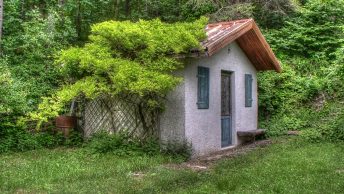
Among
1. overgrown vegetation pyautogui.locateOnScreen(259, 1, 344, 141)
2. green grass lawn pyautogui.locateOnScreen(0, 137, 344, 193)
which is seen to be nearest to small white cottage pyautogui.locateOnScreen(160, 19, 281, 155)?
green grass lawn pyautogui.locateOnScreen(0, 137, 344, 193)

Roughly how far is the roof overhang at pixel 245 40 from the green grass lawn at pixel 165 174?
9.43ft

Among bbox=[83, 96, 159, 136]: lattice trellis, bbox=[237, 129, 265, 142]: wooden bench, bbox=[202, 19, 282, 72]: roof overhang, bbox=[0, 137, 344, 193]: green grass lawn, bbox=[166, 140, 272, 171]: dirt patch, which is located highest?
bbox=[202, 19, 282, 72]: roof overhang

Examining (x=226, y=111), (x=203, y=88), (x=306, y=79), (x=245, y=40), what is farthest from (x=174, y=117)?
(x=306, y=79)

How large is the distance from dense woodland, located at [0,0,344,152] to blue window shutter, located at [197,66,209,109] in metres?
3.43

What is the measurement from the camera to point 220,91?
36.8 ft

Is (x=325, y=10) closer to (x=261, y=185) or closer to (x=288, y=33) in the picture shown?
(x=288, y=33)

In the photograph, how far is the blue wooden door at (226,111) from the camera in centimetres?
1170

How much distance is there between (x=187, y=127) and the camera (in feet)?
31.6

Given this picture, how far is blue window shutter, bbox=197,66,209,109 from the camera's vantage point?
33.3ft

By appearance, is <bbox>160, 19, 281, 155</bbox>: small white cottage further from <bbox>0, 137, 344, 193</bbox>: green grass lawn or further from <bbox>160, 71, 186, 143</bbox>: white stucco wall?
<bbox>0, 137, 344, 193</bbox>: green grass lawn

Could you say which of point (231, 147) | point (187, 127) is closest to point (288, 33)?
point (231, 147)

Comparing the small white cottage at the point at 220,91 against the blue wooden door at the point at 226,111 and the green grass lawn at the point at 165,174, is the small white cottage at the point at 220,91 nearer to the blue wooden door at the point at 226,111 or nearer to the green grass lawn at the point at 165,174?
the blue wooden door at the point at 226,111

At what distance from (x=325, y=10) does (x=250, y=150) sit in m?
9.02

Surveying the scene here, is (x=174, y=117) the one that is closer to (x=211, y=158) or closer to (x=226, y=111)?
(x=211, y=158)
